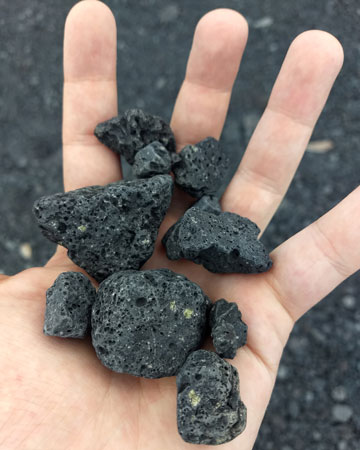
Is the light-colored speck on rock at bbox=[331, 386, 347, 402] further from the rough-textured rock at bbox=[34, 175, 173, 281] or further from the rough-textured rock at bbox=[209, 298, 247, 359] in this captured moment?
the rough-textured rock at bbox=[34, 175, 173, 281]

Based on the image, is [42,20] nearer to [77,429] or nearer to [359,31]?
[359,31]

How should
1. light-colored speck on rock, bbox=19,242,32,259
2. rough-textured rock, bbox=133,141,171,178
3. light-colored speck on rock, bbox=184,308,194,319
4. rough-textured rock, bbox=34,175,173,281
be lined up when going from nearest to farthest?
light-colored speck on rock, bbox=184,308,194,319
rough-textured rock, bbox=34,175,173,281
rough-textured rock, bbox=133,141,171,178
light-colored speck on rock, bbox=19,242,32,259

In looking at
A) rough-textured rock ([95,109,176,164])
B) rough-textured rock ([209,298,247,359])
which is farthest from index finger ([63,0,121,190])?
rough-textured rock ([209,298,247,359])

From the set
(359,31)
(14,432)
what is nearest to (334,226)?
(14,432)

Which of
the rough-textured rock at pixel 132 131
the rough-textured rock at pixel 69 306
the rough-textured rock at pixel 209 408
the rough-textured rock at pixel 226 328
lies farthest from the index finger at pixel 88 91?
the rough-textured rock at pixel 209 408

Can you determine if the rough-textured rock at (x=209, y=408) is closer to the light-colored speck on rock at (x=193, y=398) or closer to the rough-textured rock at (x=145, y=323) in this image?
the light-colored speck on rock at (x=193, y=398)

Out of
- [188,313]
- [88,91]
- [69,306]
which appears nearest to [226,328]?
[188,313]
